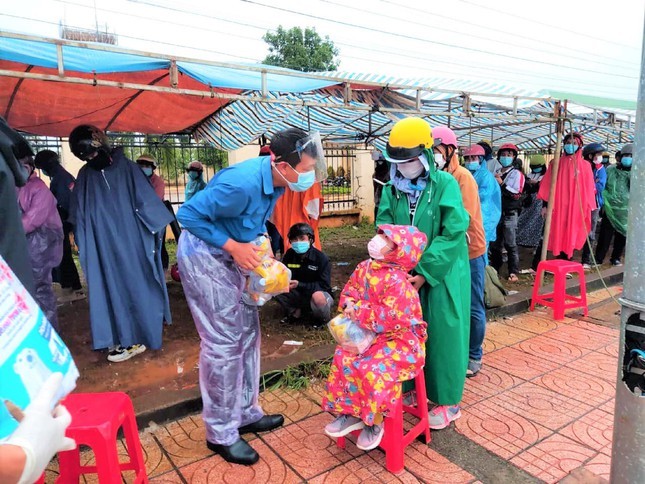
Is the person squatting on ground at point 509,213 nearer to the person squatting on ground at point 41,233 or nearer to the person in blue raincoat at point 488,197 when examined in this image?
the person in blue raincoat at point 488,197

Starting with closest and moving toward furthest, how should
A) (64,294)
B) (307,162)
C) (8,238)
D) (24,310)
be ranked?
(24,310) < (8,238) < (307,162) < (64,294)

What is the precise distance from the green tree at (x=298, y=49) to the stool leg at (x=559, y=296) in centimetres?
2043

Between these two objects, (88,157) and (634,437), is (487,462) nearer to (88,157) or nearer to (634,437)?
(634,437)

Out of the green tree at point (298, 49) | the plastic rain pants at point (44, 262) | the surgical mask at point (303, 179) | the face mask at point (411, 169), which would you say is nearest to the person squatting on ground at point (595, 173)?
the face mask at point (411, 169)

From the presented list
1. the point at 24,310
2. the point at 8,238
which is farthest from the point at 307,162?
the point at 24,310

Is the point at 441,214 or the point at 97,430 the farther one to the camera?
the point at 441,214

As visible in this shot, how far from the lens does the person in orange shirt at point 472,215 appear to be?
3.23 metres

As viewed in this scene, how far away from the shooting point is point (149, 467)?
8.16 feet

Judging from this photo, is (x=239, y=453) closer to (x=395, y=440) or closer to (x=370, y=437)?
(x=370, y=437)

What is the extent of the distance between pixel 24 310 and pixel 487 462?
7.93 feet

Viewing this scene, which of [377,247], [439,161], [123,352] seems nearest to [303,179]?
[377,247]

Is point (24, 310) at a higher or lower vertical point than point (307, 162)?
lower

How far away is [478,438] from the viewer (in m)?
2.72

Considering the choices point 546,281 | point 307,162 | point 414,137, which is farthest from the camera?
point 546,281
